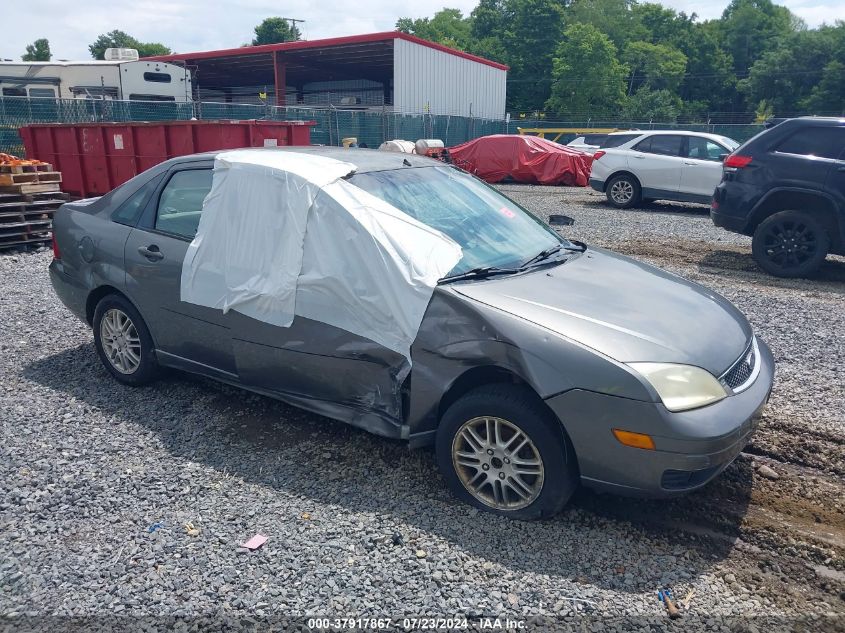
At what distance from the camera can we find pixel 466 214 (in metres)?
4.12

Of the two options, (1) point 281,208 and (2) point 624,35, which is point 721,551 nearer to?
(1) point 281,208

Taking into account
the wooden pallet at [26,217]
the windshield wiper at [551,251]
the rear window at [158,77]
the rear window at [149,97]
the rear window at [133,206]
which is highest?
the rear window at [158,77]

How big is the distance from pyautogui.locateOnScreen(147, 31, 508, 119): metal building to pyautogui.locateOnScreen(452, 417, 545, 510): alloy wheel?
24631 millimetres

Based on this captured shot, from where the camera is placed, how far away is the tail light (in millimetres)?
8477

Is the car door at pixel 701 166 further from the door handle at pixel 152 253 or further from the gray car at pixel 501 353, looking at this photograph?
the door handle at pixel 152 253

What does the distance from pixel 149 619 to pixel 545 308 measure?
215 cm

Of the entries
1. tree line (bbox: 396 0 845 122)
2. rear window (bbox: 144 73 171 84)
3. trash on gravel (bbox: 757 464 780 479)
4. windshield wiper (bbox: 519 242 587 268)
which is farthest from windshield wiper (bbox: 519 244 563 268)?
tree line (bbox: 396 0 845 122)

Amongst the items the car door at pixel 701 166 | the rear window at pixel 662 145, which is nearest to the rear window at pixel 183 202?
the car door at pixel 701 166

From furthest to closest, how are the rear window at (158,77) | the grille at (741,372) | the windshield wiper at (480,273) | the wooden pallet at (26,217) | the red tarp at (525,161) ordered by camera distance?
the red tarp at (525,161) < the rear window at (158,77) < the wooden pallet at (26,217) < the windshield wiper at (480,273) < the grille at (741,372)

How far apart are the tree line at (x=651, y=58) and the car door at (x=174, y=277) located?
167 feet

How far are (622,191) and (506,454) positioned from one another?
12522 mm

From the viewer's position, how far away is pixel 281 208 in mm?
3906

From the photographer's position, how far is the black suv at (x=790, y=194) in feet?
26.1

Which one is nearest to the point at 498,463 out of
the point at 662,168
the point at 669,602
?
the point at 669,602
